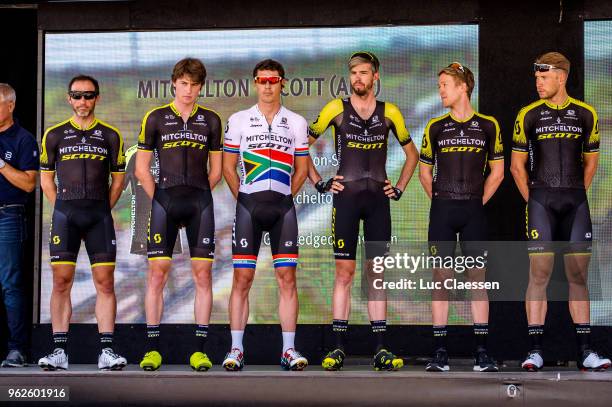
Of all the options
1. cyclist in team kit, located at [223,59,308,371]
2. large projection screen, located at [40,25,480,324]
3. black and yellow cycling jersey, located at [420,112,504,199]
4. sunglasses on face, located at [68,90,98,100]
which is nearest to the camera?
cyclist in team kit, located at [223,59,308,371]

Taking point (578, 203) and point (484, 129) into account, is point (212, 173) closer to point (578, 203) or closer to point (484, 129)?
point (484, 129)

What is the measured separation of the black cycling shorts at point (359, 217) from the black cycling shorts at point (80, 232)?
148cm

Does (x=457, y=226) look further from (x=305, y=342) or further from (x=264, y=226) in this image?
(x=305, y=342)

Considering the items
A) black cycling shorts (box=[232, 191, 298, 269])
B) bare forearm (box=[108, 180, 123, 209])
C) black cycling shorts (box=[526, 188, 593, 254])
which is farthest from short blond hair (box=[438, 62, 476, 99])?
bare forearm (box=[108, 180, 123, 209])

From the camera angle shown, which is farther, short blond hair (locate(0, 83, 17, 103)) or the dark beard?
short blond hair (locate(0, 83, 17, 103))

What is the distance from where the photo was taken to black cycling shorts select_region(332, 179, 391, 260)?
6.64 metres

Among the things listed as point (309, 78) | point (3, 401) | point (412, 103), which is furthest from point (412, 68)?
point (3, 401)

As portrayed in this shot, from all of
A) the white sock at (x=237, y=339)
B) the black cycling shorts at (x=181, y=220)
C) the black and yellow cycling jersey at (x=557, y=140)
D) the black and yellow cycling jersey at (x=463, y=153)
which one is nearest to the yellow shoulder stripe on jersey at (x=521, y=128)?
the black and yellow cycling jersey at (x=557, y=140)

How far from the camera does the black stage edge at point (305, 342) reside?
756cm

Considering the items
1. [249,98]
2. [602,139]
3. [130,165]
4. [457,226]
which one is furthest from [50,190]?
[602,139]

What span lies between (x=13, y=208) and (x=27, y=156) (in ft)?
1.22

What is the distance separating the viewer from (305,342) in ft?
25.4

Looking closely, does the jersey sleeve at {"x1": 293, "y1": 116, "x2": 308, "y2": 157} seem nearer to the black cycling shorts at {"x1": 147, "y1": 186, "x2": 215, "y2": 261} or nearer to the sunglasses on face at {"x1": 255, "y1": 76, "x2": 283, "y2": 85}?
the sunglasses on face at {"x1": 255, "y1": 76, "x2": 283, "y2": 85}

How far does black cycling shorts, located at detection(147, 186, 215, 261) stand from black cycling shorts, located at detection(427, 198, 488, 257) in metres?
1.45
